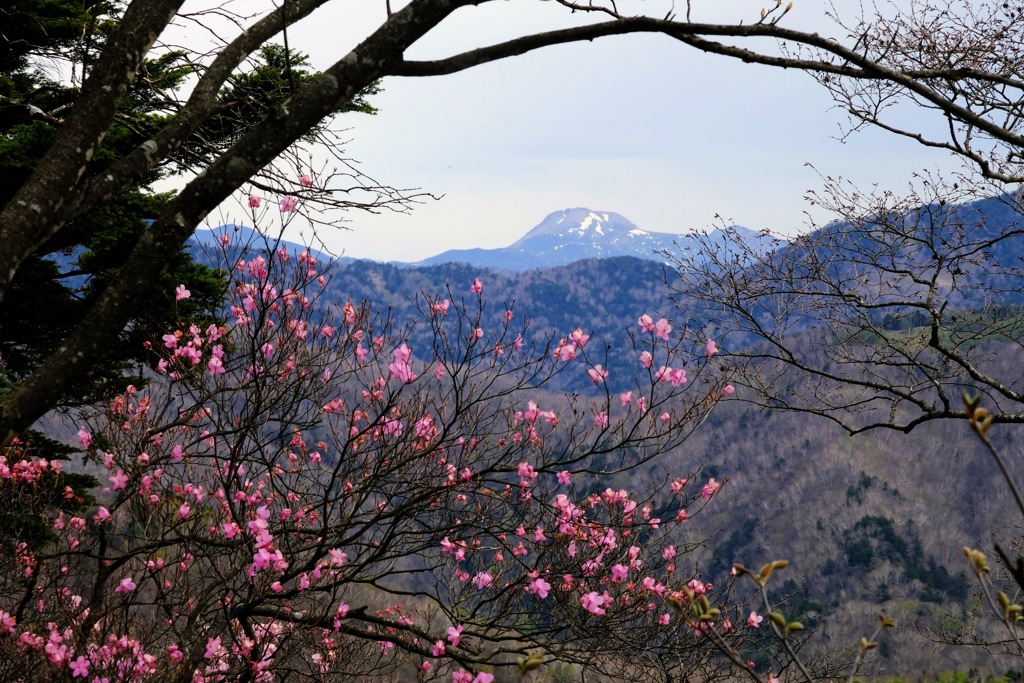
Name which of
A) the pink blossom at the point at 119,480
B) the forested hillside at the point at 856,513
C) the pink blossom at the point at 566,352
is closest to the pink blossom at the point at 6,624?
the pink blossom at the point at 119,480

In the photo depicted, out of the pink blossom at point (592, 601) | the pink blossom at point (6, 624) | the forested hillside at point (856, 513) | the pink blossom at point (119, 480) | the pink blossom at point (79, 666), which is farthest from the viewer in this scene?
the forested hillside at point (856, 513)

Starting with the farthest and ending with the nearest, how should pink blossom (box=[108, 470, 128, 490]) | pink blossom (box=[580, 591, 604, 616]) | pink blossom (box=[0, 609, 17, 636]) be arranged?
pink blossom (box=[0, 609, 17, 636]), pink blossom (box=[108, 470, 128, 490]), pink blossom (box=[580, 591, 604, 616])

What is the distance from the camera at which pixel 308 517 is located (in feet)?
20.6

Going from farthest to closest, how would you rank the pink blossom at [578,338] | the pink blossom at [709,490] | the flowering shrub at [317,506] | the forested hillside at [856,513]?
the forested hillside at [856,513] → the pink blossom at [709,490] → the pink blossom at [578,338] → the flowering shrub at [317,506]

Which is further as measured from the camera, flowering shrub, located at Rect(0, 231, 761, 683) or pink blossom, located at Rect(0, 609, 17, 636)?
pink blossom, located at Rect(0, 609, 17, 636)

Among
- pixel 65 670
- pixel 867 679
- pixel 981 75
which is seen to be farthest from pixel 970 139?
pixel 867 679

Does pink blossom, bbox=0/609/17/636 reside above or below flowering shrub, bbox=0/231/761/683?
below

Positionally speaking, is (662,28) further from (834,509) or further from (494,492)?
(834,509)

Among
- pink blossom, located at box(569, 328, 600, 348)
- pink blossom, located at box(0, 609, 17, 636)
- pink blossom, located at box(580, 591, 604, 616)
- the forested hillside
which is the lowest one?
the forested hillside

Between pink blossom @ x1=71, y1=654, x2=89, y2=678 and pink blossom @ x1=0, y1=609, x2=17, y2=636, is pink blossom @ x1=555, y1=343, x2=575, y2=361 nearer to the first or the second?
pink blossom @ x1=71, y1=654, x2=89, y2=678

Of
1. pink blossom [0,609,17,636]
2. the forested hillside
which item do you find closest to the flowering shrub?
pink blossom [0,609,17,636]

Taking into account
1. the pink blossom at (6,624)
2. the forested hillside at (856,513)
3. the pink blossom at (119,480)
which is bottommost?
the forested hillside at (856,513)

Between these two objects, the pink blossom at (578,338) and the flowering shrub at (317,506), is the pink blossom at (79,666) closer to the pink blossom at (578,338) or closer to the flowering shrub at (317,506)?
the flowering shrub at (317,506)

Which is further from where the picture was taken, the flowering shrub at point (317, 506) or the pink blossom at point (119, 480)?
the pink blossom at point (119, 480)
